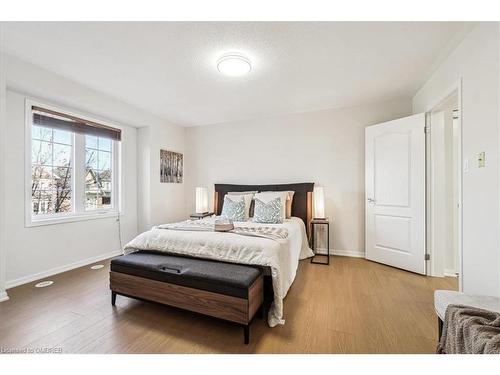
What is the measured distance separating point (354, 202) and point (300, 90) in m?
1.90

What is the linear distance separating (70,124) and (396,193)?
440cm

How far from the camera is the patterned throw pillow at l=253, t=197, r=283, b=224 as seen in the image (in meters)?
2.90

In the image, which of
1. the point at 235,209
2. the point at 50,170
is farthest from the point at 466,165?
the point at 50,170

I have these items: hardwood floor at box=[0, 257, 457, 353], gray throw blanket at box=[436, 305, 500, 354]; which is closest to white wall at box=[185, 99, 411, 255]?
hardwood floor at box=[0, 257, 457, 353]

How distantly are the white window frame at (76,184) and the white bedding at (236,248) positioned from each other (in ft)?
4.38

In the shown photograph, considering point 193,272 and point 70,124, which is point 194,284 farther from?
point 70,124

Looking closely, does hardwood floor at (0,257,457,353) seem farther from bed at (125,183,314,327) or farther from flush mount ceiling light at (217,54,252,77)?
flush mount ceiling light at (217,54,252,77)

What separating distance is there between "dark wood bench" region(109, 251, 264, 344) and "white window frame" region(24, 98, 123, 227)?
4.90 ft

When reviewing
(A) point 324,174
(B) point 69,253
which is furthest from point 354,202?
(B) point 69,253

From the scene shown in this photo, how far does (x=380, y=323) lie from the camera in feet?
5.56

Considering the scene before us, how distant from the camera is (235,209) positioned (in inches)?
128

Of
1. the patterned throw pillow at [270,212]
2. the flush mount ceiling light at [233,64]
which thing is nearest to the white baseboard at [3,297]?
the patterned throw pillow at [270,212]
